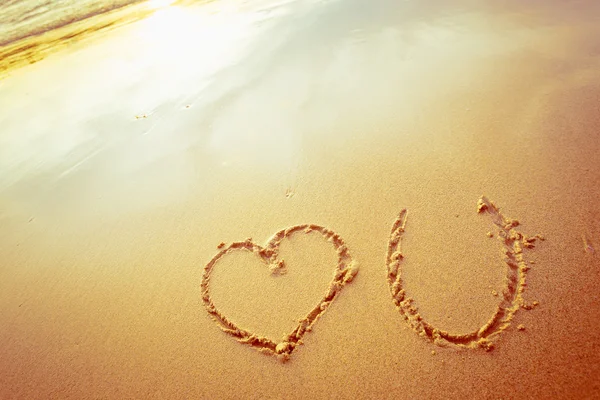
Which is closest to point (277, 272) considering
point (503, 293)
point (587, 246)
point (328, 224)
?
point (328, 224)

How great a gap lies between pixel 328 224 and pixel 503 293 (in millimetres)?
1191

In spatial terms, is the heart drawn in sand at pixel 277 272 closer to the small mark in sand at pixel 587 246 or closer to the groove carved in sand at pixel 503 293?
the groove carved in sand at pixel 503 293

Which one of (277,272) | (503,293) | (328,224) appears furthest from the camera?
(328,224)

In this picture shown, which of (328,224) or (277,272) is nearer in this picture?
(277,272)

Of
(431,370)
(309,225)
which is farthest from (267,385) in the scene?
(309,225)

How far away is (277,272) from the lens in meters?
2.36

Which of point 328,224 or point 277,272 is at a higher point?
point 328,224

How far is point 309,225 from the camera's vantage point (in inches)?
100

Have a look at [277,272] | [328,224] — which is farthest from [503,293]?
[277,272]

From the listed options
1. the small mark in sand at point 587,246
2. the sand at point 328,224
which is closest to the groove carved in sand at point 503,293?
the sand at point 328,224

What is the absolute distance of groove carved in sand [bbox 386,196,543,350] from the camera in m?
1.87

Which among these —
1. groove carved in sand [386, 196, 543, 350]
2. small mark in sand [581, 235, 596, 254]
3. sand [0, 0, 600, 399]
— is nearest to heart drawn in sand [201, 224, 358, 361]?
sand [0, 0, 600, 399]

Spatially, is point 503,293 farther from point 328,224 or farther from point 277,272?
point 277,272

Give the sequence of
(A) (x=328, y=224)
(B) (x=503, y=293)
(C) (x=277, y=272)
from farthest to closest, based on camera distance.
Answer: (A) (x=328, y=224), (C) (x=277, y=272), (B) (x=503, y=293)
